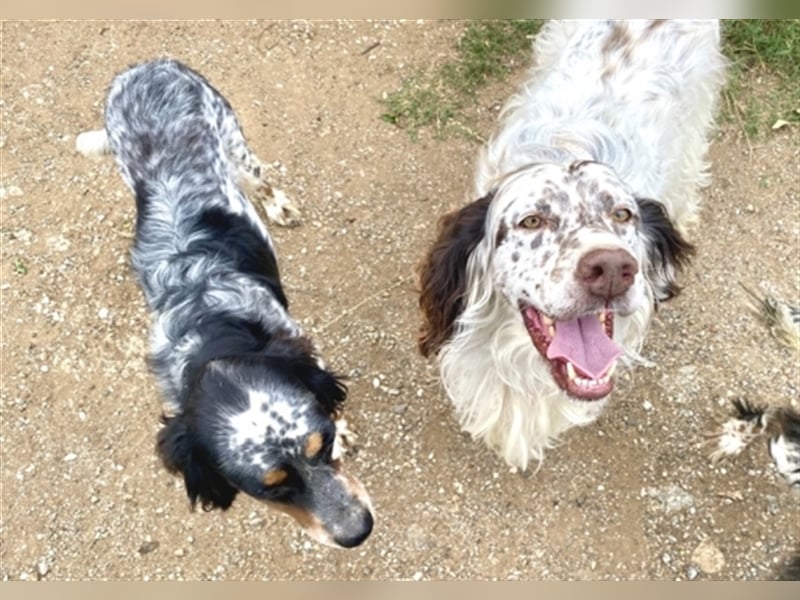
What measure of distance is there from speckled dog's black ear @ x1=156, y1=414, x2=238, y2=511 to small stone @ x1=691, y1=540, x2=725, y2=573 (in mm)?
2377

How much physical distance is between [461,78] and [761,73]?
1.95 metres

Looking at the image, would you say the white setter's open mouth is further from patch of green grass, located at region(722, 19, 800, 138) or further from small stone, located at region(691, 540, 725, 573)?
patch of green grass, located at region(722, 19, 800, 138)

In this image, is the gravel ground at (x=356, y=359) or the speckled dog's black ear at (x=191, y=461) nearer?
the speckled dog's black ear at (x=191, y=461)

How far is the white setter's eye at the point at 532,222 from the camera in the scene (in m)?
3.12

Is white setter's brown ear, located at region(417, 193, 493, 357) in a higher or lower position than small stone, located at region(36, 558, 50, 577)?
higher

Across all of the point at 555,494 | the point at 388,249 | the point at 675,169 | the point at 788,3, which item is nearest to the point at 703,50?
the point at 675,169

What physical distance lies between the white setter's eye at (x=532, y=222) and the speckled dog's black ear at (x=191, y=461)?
148 cm

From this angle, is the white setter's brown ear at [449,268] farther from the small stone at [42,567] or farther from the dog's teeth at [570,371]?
the small stone at [42,567]

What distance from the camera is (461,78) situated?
5438 millimetres

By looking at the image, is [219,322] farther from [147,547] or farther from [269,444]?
[147,547]

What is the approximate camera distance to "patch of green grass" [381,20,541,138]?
17.5ft

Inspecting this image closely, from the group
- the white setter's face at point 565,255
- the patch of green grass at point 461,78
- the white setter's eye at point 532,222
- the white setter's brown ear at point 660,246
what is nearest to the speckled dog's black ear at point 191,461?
the white setter's face at point 565,255

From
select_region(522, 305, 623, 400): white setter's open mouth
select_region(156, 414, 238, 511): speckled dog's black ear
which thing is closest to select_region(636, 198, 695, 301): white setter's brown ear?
select_region(522, 305, 623, 400): white setter's open mouth

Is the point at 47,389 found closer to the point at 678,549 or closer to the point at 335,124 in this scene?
the point at 335,124
